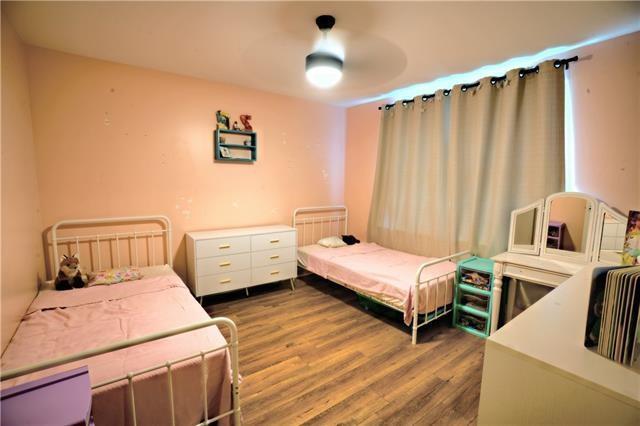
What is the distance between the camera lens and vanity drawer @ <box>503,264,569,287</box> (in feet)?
6.71

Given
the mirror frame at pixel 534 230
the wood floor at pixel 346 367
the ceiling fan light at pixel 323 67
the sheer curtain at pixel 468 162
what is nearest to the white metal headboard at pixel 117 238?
the wood floor at pixel 346 367

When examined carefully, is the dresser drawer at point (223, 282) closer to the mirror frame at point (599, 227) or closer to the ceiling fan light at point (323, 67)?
the ceiling fan light at point (323, 67)

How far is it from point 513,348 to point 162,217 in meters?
2.99

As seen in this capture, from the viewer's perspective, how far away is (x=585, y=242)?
219 centimetres

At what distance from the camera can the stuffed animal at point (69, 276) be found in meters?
2.27

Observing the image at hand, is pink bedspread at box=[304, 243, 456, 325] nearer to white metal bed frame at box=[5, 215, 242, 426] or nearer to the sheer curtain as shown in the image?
the sheer curtain

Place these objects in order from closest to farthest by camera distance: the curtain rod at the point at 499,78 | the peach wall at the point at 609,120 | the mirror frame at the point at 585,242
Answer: the peach wall at the point at 609,120 → the mirror frame at the point at 585,242 → the curtain rod at the point at 499,78

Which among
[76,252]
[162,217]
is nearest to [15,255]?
[76,252]

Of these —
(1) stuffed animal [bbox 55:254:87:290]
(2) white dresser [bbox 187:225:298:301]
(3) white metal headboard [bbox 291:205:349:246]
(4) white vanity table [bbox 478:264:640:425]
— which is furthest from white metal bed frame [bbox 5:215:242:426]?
(3) white metal headboard [bbox 291:205:349:246]

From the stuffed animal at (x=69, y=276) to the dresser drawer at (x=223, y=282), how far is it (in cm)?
93

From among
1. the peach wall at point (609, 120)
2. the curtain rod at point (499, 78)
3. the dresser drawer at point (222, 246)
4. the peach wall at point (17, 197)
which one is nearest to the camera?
the peach wall at point (17, 197)

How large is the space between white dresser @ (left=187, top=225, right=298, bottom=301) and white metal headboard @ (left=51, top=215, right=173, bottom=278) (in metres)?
0.26

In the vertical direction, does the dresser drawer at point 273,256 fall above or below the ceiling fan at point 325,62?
below

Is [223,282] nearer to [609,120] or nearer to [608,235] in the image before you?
[608,235]
